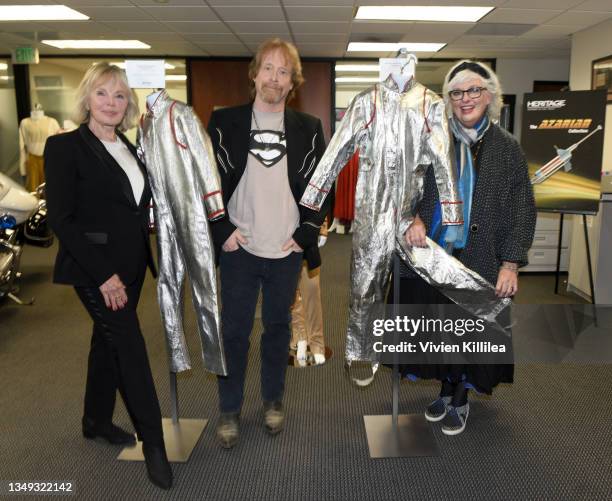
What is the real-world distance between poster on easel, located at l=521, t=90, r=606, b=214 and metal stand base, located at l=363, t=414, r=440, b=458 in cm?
229

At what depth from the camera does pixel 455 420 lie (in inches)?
98.1

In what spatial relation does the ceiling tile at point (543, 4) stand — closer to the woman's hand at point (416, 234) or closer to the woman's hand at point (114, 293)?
the woman's hand at point (416, 234)

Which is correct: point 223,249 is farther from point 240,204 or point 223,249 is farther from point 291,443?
point 291,443

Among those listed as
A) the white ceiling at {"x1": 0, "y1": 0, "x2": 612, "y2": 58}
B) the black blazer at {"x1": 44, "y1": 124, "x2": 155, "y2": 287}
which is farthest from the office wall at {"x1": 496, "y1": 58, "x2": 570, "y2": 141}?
the black blazer at {"x1": 44, "y1": 124, "x2": 155, "y2": 287}

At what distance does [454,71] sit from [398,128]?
372 mm

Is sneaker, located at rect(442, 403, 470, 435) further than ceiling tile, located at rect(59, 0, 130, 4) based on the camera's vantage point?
No

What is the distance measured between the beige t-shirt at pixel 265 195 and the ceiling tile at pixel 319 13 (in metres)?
3.35

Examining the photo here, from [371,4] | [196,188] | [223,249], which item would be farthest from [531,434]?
[371,4]

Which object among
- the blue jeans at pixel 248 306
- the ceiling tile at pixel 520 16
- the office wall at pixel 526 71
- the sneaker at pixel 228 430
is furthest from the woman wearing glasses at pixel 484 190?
the office wall at pixel 526 71

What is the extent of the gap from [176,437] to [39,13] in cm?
492

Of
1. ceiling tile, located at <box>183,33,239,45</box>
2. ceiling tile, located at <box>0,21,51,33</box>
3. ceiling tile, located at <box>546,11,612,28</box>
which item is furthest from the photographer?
ceiling tile, located at <box>183,33,239,45</box>

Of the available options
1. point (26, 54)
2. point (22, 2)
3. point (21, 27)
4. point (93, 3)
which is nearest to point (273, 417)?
point (93, 3)

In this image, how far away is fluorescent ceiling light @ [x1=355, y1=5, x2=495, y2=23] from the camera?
509 centimetres

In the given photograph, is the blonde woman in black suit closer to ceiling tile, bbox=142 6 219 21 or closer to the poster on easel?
the poster on easel
